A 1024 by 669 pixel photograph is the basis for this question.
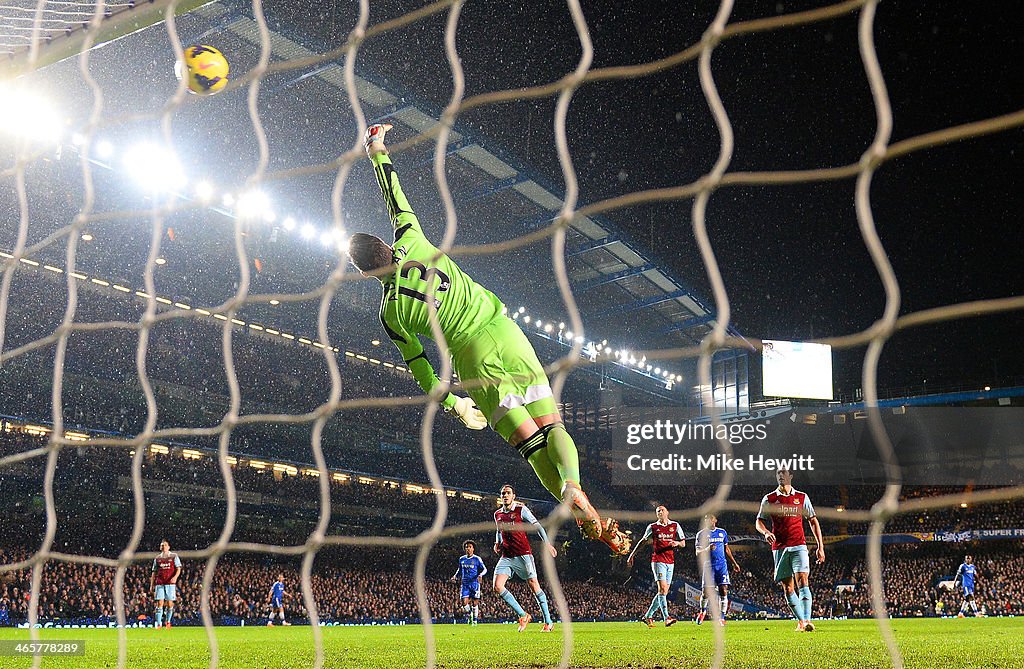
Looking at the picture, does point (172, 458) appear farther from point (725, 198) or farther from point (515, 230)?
point (725, 198)

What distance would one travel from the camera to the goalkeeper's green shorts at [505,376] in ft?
11.4

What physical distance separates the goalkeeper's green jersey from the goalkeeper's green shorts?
62mm

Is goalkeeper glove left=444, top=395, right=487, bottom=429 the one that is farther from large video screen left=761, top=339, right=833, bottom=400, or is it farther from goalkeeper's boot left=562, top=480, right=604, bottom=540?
large video screen left=761, top=339, right=833, bottom=400

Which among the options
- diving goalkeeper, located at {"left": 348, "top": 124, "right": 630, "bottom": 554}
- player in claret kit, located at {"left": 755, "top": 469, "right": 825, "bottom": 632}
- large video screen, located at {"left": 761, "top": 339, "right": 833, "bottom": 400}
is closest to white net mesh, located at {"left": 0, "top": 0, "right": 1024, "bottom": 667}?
diving goalkeeper, located at {"left": 348, "top": 124, "right": 630, "bottom": 554}

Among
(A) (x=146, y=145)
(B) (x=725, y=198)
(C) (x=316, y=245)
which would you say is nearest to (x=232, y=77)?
(A) (x=146, y=145)

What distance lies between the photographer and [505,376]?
11.5 ft

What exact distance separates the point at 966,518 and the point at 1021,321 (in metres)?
8.45

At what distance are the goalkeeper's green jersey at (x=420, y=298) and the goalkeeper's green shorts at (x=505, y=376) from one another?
0.20ft

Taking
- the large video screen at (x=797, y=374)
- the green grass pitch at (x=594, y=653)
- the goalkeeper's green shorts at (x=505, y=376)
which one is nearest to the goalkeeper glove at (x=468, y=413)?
the goalkeeper's green shorts at (x=505, y=376)

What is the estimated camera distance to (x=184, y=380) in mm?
25875

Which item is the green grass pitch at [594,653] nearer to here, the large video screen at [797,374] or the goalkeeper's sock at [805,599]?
the goalkeeper's sock at [805,599]

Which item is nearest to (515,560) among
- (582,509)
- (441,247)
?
(582,509)

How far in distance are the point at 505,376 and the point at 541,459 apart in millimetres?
386

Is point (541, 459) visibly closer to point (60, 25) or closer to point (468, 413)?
point (468, 413)
